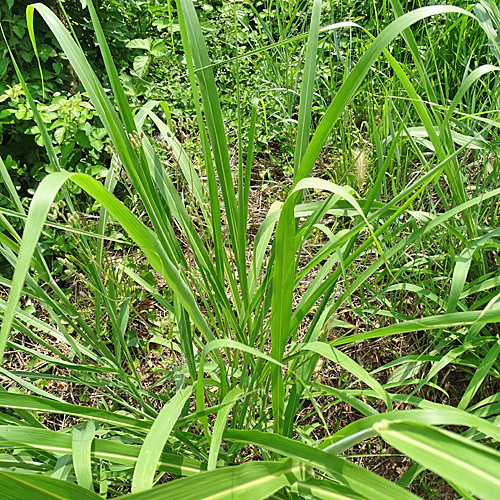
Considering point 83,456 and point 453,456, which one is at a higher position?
point 453,456

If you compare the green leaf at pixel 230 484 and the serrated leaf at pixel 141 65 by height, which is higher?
the serrated leaf at pixel 141 65

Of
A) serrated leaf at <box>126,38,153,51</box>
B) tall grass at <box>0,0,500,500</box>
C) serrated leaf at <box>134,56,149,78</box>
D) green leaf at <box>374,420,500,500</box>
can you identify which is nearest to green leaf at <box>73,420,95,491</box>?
tall grass at <box>0,0,500,500</box>

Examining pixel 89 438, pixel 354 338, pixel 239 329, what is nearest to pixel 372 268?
pixel 354 338

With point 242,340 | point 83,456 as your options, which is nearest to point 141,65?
point 242,340

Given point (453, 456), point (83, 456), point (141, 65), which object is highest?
point (141, 65)

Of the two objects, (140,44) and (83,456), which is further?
(140,44)

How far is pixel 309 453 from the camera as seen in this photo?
588 millimetres

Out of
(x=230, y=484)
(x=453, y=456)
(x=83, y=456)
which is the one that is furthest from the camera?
(x=83, y=456)

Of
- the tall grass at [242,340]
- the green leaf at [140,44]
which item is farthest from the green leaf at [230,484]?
the green leaf at [140,44]

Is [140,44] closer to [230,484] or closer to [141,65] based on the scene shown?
[141,65]

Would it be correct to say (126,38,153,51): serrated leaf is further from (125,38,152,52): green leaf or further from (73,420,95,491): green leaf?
(73,420,95,491): green leaf

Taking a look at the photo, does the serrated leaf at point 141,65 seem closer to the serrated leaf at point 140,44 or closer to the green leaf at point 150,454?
the serrated leaf at point 140,44

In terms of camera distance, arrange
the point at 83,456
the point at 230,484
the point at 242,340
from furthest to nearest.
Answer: the point at 242,340, the point at 83,456, the point at 230,484

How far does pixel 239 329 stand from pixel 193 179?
0.33 meters
